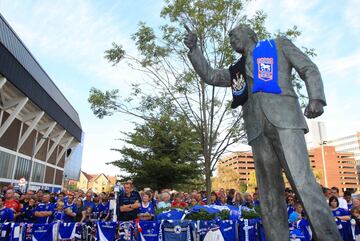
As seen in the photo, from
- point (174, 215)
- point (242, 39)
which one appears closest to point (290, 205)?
point (174, 215)

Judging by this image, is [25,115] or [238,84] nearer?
[238,84]

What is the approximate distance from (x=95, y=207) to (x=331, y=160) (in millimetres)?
108885

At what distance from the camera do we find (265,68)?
125 inches

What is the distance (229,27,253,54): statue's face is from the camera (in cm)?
355

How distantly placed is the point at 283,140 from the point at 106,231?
726 cm

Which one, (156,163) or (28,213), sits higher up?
(156,163)

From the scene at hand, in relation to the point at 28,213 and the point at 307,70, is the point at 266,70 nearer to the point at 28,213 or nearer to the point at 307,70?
the point at 307,70

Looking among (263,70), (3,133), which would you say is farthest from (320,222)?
(3,133)

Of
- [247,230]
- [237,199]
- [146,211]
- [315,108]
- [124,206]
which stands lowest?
[247,230]

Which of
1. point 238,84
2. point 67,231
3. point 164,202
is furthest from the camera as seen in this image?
point 164,202

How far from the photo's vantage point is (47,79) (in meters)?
43.4

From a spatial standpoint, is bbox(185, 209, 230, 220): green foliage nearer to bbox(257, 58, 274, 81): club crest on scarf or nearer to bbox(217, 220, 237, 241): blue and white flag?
bbox(217, 220, 237, 241): blue and white flag

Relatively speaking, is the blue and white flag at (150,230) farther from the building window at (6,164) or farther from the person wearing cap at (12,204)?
the building window at (6,164)

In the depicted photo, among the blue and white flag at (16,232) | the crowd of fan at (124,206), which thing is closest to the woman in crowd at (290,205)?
the crowd of fan at (124,206)
